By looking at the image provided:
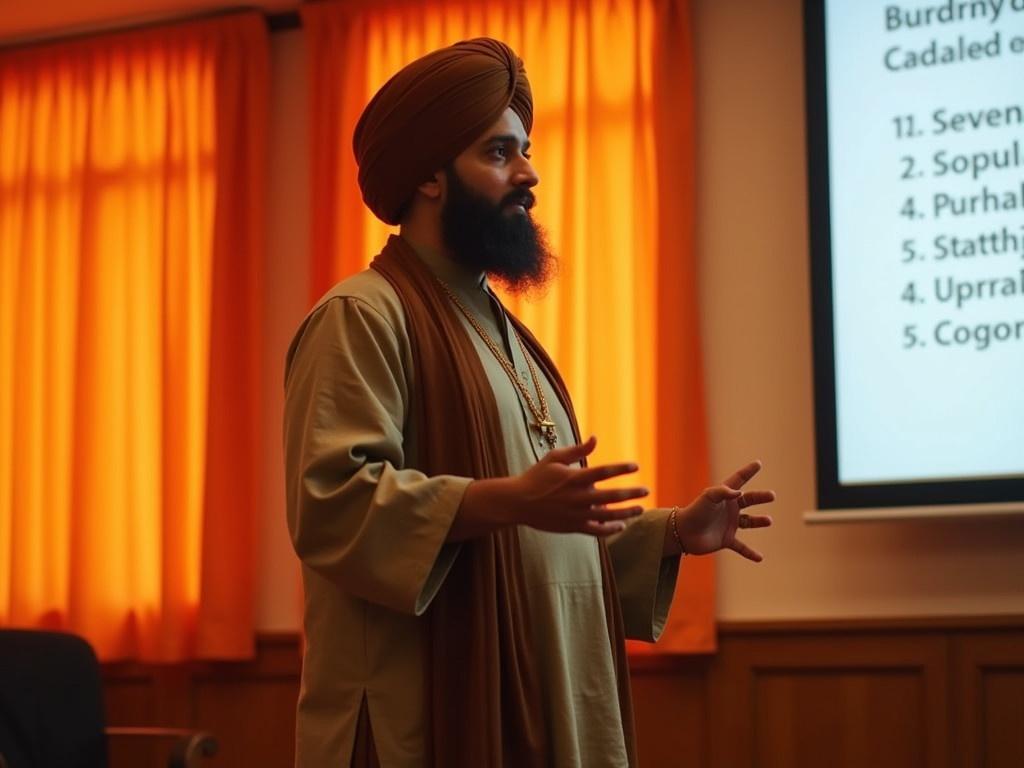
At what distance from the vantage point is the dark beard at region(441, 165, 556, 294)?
7.12 feet

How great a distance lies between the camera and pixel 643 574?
2260mm

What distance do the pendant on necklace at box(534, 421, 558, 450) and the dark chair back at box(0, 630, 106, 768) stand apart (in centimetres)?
237

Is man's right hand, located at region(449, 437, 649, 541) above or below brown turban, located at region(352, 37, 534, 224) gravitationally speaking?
below

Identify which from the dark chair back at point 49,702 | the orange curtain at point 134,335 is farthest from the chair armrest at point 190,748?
the orange curtain at point 134,335

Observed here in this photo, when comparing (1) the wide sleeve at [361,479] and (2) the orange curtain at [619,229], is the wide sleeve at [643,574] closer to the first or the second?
(1) the wide sleeve at [361,479]

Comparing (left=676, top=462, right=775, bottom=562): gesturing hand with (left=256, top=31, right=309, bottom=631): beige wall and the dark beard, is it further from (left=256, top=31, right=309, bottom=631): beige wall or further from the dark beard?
(left=256, top=31, right=309, bottom=631): beige wall

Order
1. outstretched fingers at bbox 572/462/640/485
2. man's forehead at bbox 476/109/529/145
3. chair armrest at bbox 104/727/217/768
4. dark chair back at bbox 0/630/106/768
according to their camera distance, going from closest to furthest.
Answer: outstretched fingers at bbox 572/462/640/485, man's forehead at bbox 476/109/529/145, chair armrest at bbox 104/727/217/768, dark chair back at bbox 0/630/106/768

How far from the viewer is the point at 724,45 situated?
4.32m

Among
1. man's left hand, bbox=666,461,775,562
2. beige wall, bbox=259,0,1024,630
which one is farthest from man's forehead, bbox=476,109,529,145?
beige wall, bbox=259,0,1024,630

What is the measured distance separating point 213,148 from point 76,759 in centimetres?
214

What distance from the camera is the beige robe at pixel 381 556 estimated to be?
1.77m

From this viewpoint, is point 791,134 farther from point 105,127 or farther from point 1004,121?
point 105,127

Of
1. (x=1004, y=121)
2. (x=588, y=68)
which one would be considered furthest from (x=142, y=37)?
(x=1004, y=121)

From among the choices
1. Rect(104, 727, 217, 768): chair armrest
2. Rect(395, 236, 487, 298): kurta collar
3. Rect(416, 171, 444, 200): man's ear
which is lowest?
Rect(104, 727, 217, 768): chair armrest
